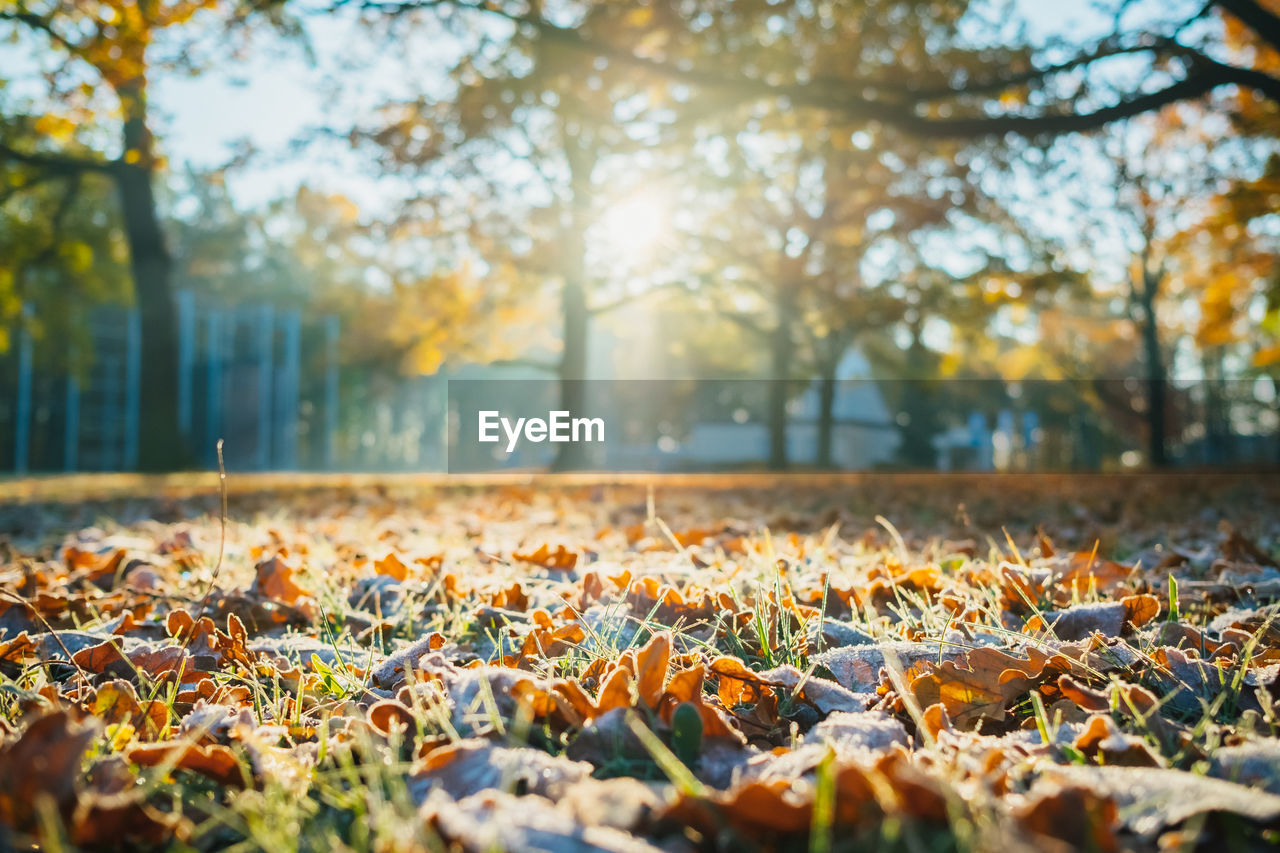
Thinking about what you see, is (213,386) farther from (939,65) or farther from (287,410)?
(939,65)

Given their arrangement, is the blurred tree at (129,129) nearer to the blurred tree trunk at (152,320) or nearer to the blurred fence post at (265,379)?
the blurred tree trunk at (152,320)

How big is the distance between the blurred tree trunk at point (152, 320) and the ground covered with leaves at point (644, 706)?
432 inches

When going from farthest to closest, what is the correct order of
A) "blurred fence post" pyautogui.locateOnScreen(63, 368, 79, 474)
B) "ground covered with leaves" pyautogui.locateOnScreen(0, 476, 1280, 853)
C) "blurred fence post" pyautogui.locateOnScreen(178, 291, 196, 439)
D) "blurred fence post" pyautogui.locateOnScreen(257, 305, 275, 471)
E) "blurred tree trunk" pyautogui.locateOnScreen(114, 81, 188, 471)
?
"blurred fence post" pyautogui.locateOnScreen(257, 305, 275, 471) → "blurred fence post" pyautogui.locateOnScreen(63, 368, 79, 474) → "blurred fence post" pyautogui.locateOnScreen(178, 291, 196, 439) → "blurred tree trunk" pyautogui.locateOnScreen(114, 81, 188, 471) → "ground covered with leaves" pyautogui.locateOnScreen(0, 476, 1280, 853)

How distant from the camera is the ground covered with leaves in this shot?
2.47 ft

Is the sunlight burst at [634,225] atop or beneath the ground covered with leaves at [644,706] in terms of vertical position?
atop

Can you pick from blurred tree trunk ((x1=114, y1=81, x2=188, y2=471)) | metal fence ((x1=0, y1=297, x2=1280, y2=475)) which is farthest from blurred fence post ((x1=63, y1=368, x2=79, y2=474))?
blurred tree trunk ((x1=114, y1=81, x2=188, y2=471))

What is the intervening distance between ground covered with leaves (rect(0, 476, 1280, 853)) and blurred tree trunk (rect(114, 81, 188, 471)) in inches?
432

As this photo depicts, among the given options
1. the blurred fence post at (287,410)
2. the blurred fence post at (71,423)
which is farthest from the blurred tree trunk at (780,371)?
the blurred fence post at (71,423)

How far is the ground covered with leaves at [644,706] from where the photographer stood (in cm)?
75

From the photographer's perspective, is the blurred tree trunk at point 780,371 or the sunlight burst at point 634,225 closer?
the sunlight burst at point 634,225

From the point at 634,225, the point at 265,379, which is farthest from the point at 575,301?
the point at 265,379

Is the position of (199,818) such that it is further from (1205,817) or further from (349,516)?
(349,516)

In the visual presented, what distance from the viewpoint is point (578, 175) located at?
13.6 meters

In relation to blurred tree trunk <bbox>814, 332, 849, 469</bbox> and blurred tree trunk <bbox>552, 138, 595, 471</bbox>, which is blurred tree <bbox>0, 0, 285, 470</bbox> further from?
blurred tree trunk <bbox>814, 332, 849, 469</bbox>
